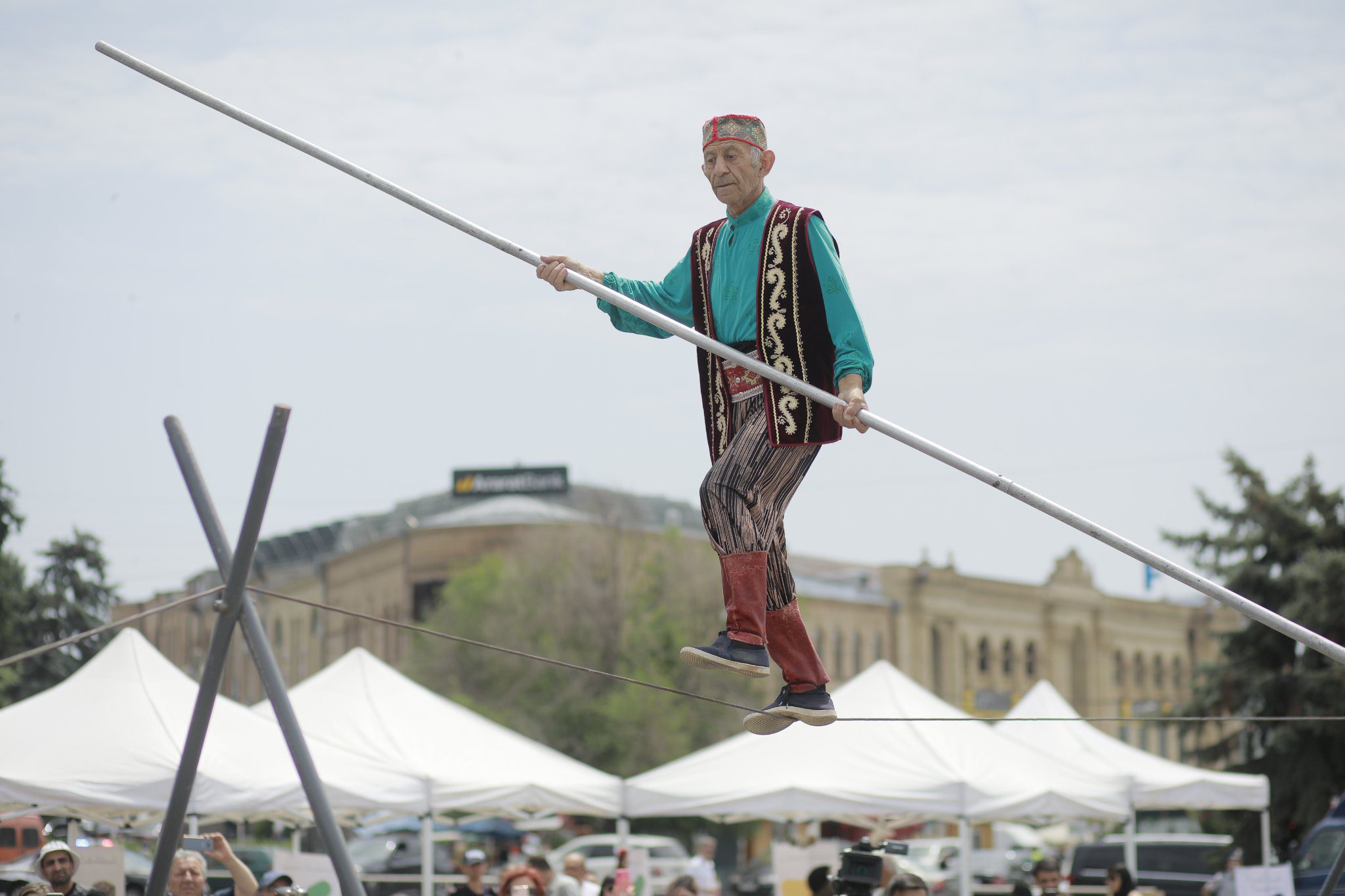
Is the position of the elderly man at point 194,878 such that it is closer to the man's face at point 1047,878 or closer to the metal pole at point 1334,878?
the metal pole at point 1334,878

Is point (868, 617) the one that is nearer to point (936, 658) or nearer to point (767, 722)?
point (936, 658)

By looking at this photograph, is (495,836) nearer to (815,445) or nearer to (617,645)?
(617,645)

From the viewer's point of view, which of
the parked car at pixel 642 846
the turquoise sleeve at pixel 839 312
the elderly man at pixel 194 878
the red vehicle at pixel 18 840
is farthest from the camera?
the parked car at pixel 642 846

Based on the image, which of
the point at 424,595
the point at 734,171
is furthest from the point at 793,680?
the point at 424,595

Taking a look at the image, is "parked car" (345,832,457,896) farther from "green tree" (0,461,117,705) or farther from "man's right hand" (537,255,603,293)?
"man's right hand" (537,255,603,293)

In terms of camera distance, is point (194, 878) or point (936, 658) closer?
point (194, 878)

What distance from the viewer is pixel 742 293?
4.99 meters

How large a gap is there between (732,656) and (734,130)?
4.87 feet

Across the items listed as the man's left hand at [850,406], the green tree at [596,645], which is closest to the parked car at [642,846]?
the green tree at [596,645]

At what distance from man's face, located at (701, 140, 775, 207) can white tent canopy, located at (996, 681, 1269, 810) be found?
1154 cm

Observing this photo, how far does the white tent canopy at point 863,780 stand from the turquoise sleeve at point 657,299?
10101mm

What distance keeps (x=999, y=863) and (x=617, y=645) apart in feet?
31.5

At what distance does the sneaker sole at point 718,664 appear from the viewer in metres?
4.82

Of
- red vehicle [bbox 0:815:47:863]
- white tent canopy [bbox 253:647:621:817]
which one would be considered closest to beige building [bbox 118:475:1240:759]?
red vehicle [bbox 0:815:47:863]
